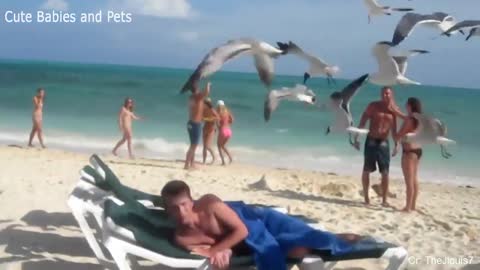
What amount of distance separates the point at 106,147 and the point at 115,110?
7271 millimetres

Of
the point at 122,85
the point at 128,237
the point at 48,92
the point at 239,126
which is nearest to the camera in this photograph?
the point at 128,237

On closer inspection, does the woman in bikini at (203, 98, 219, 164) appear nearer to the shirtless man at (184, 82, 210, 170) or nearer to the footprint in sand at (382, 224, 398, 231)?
the shirtless man at (184, 82, 210, 170)

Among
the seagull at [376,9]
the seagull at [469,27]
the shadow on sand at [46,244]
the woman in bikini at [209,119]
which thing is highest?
the seagull at [376,9]

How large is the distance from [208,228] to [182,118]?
1342cm

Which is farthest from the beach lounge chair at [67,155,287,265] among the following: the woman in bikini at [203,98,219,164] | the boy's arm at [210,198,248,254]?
the woman in bikini at [203,98,219,164]

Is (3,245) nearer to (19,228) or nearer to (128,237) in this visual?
(19,228)

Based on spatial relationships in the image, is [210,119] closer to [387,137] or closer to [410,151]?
[387,137]

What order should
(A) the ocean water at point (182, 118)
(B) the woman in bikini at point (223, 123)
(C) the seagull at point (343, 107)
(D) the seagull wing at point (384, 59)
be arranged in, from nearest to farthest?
(D) the seagull wing at point (384, 59) < (C) the seagull at point (343, 107) < (B) the woman in bikini at point (223, 123) < (A) the ocean water at point (182, 118)

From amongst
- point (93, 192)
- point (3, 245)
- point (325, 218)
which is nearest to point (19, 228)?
point (3, 245)

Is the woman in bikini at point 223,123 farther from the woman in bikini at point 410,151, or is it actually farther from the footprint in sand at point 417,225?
the footprint in sand at point 417,225

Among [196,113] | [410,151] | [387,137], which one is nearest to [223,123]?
[196,113]

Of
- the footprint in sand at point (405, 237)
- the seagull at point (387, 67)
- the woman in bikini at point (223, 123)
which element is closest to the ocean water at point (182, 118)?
the seagull at point (387, 67)

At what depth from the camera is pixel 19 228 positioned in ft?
15.5

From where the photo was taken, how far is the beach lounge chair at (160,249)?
3.60m
